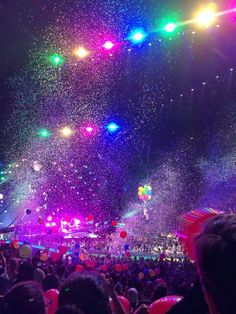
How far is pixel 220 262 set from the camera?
3.76 ft

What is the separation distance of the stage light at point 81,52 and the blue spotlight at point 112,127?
10191mm

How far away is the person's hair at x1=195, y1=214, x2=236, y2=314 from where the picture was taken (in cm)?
113

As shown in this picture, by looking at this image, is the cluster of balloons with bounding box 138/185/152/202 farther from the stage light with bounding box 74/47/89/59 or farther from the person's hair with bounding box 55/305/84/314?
the person's hair with bounding box 55/305/84/314

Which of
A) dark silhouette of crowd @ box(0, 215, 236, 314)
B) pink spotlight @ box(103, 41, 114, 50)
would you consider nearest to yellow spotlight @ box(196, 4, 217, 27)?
pink spotlight @ box(103, 41, 114, 50)

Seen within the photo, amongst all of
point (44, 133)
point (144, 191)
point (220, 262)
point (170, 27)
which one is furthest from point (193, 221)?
point (144, 191)

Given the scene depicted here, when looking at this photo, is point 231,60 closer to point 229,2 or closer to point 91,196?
point 229,2

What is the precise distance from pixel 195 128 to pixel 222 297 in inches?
908

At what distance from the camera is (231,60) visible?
50.5 ft

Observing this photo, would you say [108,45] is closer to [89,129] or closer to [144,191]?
[89,129]

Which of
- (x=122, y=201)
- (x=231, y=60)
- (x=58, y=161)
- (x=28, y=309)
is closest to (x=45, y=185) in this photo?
(x=58, y=161)

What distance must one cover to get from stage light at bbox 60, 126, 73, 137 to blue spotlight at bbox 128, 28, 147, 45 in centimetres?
1315

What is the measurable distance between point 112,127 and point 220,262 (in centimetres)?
2530

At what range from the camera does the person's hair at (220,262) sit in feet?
3.70

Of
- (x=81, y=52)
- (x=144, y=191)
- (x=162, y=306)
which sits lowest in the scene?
(x=162, y=306)
